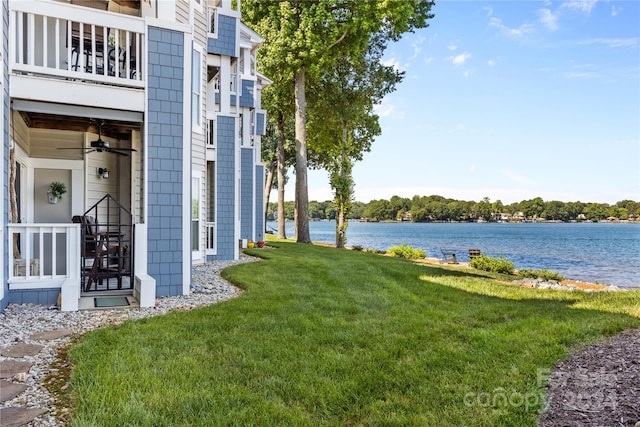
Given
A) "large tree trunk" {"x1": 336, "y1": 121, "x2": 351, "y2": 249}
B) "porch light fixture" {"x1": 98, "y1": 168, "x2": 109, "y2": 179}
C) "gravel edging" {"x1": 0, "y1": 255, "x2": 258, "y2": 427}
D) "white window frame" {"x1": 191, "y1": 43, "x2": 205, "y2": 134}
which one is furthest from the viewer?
"large tree trunk" {"x1": 336, "y1": 121, "x2": 351, "y2": 249}

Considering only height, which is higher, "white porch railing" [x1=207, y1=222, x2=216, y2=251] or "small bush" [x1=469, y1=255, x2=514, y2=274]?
"white porch railing" [x1=207, y1=222, x2=216, y2=251]

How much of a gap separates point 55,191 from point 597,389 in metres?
9.20

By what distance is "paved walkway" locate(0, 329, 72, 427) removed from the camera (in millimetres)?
2555

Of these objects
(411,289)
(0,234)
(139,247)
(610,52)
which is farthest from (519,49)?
(0,234)

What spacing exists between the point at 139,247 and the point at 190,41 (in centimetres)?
339

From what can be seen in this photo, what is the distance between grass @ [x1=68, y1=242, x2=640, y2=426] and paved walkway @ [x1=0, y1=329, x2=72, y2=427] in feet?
0.98

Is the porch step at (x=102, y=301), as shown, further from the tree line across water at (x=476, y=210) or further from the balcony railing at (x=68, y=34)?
the tree line across water at (x=476, y=210)

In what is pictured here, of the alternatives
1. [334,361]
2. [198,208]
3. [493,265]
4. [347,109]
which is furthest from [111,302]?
[347,109]

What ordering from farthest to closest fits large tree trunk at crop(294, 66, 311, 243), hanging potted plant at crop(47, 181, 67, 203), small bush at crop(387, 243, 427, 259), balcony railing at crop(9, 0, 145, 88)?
large tree trunk at crop(294, 66, 311, 243)
small bush at crop(387, 243, 427, 259)
hanging potted plant at crop(47, 181, 67, 203)
balcony railing at crop(9, 0, 145, 88)

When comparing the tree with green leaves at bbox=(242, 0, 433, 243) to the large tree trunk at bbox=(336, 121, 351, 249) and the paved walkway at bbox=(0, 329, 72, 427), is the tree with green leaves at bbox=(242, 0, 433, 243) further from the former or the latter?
the paved walkway at bbox=(0, 329, 72, 427)

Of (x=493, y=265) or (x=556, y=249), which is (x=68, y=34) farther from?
(x=556, y=249)

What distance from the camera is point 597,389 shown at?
287 cm

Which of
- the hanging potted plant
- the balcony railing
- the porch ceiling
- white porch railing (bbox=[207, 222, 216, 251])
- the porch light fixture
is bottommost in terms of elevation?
white porch railing (bbox=[207, 222, 216, 251])

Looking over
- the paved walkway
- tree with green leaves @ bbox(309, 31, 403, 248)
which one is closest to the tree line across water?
tree with green leaves @ bbox(309, 31, 403, 248)
